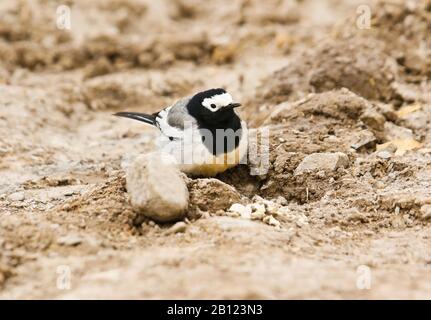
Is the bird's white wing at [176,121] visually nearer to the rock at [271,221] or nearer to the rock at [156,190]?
the rock at [156,190]

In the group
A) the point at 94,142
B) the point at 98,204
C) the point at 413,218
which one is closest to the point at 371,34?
the point at 94,142

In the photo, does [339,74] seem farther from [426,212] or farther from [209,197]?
[209,197]

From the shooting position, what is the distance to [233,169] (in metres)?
5.85

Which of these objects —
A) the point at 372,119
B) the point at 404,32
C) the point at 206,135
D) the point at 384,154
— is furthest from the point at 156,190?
the point at 404,32

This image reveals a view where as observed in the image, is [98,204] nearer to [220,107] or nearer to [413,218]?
[220,107]

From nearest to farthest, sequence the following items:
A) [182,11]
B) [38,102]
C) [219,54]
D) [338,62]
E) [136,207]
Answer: [136,207], [338,62], [38,102], [219,54], [182,11]

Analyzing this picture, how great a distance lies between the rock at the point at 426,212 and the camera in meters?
4.89

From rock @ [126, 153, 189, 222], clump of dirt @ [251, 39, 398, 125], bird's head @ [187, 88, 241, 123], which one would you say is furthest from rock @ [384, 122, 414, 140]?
rock @ [126, 153, 189, 222]

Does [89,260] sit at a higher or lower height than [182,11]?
lower

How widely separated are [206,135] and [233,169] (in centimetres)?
40

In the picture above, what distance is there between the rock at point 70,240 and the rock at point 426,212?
7.13 feet

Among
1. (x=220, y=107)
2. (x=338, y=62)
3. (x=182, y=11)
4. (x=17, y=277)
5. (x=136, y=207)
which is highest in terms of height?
(x=182, y=11)

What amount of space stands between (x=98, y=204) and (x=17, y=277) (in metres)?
0.92

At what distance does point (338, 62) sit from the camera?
295 inches
